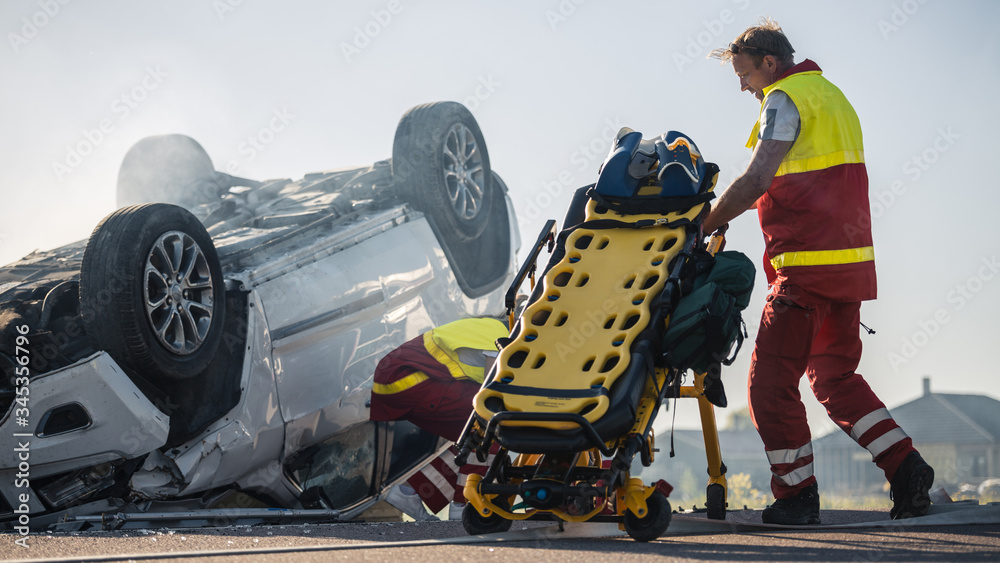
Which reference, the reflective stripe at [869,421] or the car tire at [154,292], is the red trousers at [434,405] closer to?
the car tire at [154,292]

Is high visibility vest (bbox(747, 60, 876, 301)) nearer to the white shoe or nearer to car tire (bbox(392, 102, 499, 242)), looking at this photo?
car tire (bbox(392, 102, 499, 242))

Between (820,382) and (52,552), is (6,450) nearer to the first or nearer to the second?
(52,552)

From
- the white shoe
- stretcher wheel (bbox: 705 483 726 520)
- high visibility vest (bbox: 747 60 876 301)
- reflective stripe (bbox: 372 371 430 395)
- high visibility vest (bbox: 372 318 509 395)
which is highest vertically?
high visibility vest (bbox: 747 60 876 301)

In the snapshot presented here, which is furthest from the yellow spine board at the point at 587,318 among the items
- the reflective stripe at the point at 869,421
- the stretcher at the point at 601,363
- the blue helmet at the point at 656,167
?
the reflective stripe at the point at 869,421

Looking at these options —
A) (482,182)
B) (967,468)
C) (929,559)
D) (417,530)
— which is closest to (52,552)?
(417,530)

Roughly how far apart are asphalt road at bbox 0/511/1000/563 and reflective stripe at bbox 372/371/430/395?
1.09 metres

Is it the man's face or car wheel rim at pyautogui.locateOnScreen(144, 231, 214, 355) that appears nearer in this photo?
car wheel rim at pyautogui.locateOnScreen(144, 231, 214, 355)

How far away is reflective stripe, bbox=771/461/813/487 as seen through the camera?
376 cm

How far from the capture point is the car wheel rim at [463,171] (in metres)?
6.33

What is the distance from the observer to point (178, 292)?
412 centimetres

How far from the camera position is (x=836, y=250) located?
3.79 meters

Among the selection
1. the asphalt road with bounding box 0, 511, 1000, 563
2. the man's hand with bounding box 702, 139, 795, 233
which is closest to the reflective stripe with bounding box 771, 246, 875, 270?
the man's hand with bounding box 702, 139, 795, 233

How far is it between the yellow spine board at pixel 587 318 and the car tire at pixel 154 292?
62.1 inches

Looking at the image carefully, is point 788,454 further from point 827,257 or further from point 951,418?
point 951,418
